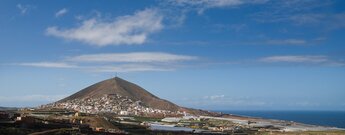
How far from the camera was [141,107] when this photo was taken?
19212 cm

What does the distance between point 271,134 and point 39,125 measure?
5598 cm

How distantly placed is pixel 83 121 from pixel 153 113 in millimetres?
78543

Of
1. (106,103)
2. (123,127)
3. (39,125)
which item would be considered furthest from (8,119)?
(106,103)

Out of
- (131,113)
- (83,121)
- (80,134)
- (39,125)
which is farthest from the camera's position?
(131,113)

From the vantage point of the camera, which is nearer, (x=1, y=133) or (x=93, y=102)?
(x=1, y=133)

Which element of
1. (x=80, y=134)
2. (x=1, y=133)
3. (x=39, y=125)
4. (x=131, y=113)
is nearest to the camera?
(x=1, y=133)

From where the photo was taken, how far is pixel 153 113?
178 meters

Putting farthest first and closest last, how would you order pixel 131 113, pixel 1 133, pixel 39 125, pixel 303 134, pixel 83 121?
pixel 131 113
pixel 303 134
pixel 83 121
pixel 39 125
pixel 1 133

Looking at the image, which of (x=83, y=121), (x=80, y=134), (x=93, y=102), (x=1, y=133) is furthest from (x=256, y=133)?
(x=93, y=102)

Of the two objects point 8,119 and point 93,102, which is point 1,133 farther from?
point 93,102

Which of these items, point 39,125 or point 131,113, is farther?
point 131,113

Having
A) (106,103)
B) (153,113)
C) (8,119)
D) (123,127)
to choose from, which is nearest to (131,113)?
(153,113)

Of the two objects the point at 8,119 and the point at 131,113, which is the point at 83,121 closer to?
the point at 8,119

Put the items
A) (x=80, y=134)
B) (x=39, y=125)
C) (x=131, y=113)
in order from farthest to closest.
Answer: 1. (x=131, y=113)
2. (x=39, y=125)
3. (x=80, y=134)
